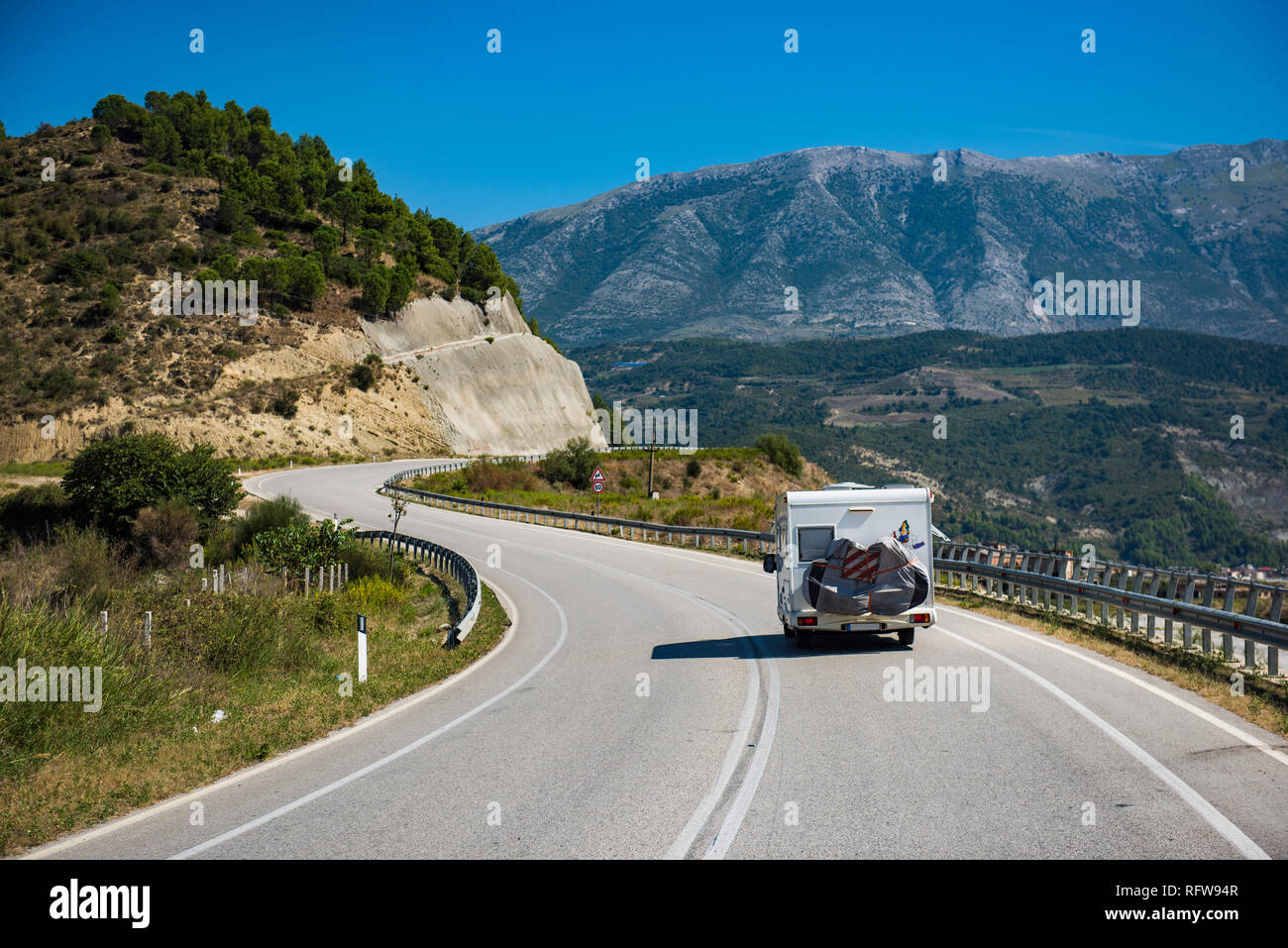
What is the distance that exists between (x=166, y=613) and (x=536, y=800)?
9.59 metres

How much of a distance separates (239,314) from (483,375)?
24.1 metres

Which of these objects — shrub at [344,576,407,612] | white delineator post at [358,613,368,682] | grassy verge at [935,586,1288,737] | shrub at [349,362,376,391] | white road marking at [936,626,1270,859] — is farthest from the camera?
shrub at [349,362,376,391]

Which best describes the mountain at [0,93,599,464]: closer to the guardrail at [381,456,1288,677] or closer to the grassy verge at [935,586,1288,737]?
the guardrail at [381,456,1288,677]

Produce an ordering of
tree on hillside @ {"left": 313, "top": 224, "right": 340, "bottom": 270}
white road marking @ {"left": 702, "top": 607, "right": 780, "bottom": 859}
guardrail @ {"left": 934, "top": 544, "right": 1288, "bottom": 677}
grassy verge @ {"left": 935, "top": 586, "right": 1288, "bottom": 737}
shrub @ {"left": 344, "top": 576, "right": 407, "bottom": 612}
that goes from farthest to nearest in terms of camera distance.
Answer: tree on hillside @ {"left": 313, "top": 224, "right": 340, "bottom": 270} < shrub @ {"left": 344, "top": 576, "right": 407, "bottom": 612} < guardrail @ {"left": 934, "top": 544, "right": 1288, "bottom": 677} < grassy verge @ {"left": 935, "top": 586, "right": 1288, "bottom": 737} < white road marking @ {"left": 702, "top": 607, "right": 780, "bottom": 859}

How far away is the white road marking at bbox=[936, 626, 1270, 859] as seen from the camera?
18.4ft

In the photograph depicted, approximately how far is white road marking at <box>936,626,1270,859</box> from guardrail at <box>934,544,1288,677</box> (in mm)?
2470

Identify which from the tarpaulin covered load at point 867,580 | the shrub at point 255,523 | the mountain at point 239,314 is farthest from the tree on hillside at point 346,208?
the tarpaulin covered load at point 867,580

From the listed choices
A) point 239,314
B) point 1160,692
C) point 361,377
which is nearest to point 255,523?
point 1160,692

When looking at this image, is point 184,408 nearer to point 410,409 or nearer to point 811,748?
point 410,409

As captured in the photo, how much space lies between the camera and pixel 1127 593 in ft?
48.5

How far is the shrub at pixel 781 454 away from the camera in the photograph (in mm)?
79688

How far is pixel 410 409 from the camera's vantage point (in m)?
88.5

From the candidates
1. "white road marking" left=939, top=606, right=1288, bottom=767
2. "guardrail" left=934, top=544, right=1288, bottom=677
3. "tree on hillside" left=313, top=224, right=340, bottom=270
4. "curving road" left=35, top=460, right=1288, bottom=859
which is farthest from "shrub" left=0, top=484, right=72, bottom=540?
"tree on hillside" left=313, top=224, right=340, bottom=270

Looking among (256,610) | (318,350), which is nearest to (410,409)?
(318,350)
